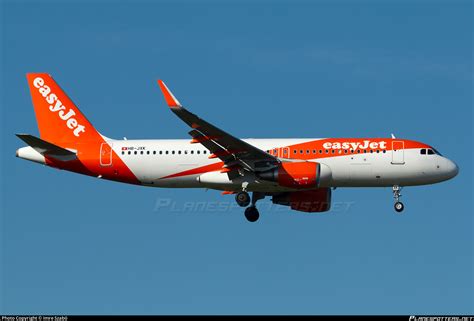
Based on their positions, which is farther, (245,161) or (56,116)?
(56,116)

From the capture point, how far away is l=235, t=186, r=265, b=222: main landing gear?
187ft

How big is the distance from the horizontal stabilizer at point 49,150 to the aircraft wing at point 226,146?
357 inches

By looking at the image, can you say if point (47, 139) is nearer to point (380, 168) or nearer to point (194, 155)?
point (194, 155)

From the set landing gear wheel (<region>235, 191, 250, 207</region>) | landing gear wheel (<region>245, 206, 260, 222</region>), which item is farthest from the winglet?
landing gear wheel (<region>245, 206, 260, 222</region>)

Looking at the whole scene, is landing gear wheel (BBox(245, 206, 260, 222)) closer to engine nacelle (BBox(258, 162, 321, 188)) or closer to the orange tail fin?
engine nacelle (BBox(258, 162, 321, 188))

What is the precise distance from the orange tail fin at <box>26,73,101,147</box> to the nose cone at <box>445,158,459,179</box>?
21107 mm

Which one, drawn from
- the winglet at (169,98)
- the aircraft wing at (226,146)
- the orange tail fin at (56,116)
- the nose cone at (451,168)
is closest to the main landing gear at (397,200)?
the nose cone at (451,168)

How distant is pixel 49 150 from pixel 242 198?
1202 cm

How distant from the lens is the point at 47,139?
6056 centimetres

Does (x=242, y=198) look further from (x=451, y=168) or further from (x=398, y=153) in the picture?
(x=451, y=168)

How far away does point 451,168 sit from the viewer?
2242 inches

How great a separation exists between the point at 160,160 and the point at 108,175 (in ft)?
11.6

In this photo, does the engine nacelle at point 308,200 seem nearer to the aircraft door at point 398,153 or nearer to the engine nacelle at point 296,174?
the engine nacelle at point 296,174

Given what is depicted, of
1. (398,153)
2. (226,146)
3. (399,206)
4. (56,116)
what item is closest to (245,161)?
(226,146)
